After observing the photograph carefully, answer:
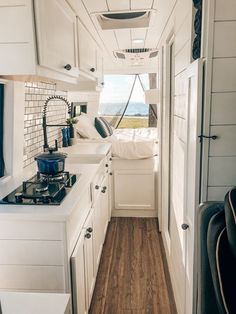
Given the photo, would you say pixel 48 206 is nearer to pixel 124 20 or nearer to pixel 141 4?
pixel 141 4

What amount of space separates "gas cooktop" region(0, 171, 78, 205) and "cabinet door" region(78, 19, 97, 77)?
106cm

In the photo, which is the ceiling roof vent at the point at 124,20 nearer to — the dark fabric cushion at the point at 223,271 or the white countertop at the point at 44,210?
the white countertop at the point at 44,210

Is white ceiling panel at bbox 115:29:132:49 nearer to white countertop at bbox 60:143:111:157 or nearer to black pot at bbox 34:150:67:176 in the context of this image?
white countertop at bbox 60:143:111:157

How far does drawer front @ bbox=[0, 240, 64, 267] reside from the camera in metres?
1.34

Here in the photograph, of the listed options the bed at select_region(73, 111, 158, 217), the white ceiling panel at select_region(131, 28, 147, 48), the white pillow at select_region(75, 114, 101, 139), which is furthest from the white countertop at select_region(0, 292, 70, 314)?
the white pillow at select_region(75, 114, 101, 139)

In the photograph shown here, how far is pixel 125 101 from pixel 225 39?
466 cm

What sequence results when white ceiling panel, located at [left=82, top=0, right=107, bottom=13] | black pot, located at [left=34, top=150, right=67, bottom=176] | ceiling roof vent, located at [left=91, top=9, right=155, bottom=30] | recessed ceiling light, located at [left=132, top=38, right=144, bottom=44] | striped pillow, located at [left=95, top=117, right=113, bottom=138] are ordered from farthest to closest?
striped pillow, located at [left=95, top=117, right=113, bottom=138]
recessed ceiling light, located at [left=132, top=38, right=144, bottom=44]
ceiling roof vent, located at [left=91, top=9, right=155, bottom=30]
white ceiling panel, located at [left=82, top=0, right=107, bottom=13]
black pot, located at [left=34, top=150, right=67, bottom=176]

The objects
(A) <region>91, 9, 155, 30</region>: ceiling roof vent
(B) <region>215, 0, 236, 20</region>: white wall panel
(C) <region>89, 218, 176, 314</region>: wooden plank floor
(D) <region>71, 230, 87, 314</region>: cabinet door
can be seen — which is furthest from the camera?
(A) <region>91, 9, 155, 30</region>: ceiling roof vent

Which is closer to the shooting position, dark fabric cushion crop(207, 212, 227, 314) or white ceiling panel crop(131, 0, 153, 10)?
A: dark fabric cushion crop(207, 212, 227, 314)

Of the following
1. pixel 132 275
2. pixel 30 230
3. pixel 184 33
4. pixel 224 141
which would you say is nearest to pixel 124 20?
pixel 184 33

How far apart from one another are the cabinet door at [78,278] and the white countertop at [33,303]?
43 cm

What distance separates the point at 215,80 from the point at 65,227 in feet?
3.00

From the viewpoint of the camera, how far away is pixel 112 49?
359 cm

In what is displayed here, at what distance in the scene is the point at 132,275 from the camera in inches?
97.8
